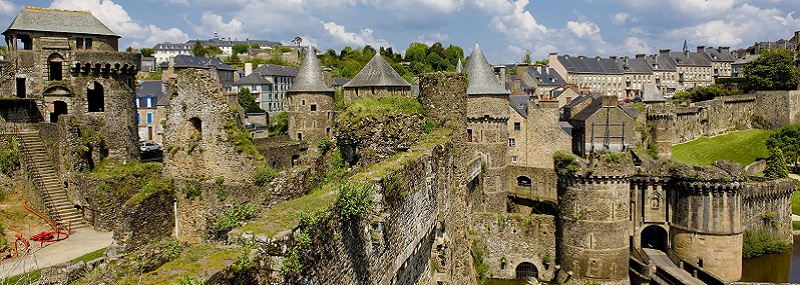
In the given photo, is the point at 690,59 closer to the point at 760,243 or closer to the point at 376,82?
the point at 760,243

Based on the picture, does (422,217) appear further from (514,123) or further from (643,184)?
(514,123)

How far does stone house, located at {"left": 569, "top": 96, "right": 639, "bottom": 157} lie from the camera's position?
45.4 meters

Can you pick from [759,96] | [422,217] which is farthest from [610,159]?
[759,96]

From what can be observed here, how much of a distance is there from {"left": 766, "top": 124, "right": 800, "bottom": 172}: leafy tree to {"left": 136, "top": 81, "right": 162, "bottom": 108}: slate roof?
56003mm

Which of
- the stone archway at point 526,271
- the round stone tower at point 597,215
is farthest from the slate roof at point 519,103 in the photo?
the round stone tower at point 597,215

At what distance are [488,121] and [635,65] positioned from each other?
8047 cm

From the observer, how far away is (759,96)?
67875 mm

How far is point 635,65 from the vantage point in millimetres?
105188

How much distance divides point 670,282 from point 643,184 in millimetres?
4948

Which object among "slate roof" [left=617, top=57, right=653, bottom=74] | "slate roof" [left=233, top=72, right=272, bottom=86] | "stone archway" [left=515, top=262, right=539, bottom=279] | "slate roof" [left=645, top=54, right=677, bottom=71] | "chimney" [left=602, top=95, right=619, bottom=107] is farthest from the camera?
"slate roof" [left=645, top=54, right=677, bottom=71]

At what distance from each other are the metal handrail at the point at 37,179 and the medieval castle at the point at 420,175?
0.07 m

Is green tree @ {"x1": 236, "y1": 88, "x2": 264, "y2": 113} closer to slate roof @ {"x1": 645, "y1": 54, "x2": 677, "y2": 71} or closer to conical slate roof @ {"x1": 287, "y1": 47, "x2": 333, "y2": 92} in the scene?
conical slate roof @ {"x1": 287, "y1": 47, "x2": 333, "y2": 92}

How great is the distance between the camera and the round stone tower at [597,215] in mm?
25984

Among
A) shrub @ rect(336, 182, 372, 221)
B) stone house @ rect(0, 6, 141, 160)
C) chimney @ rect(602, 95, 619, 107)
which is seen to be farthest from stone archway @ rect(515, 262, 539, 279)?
shrub @ rect(336, 182, 372, 221)
